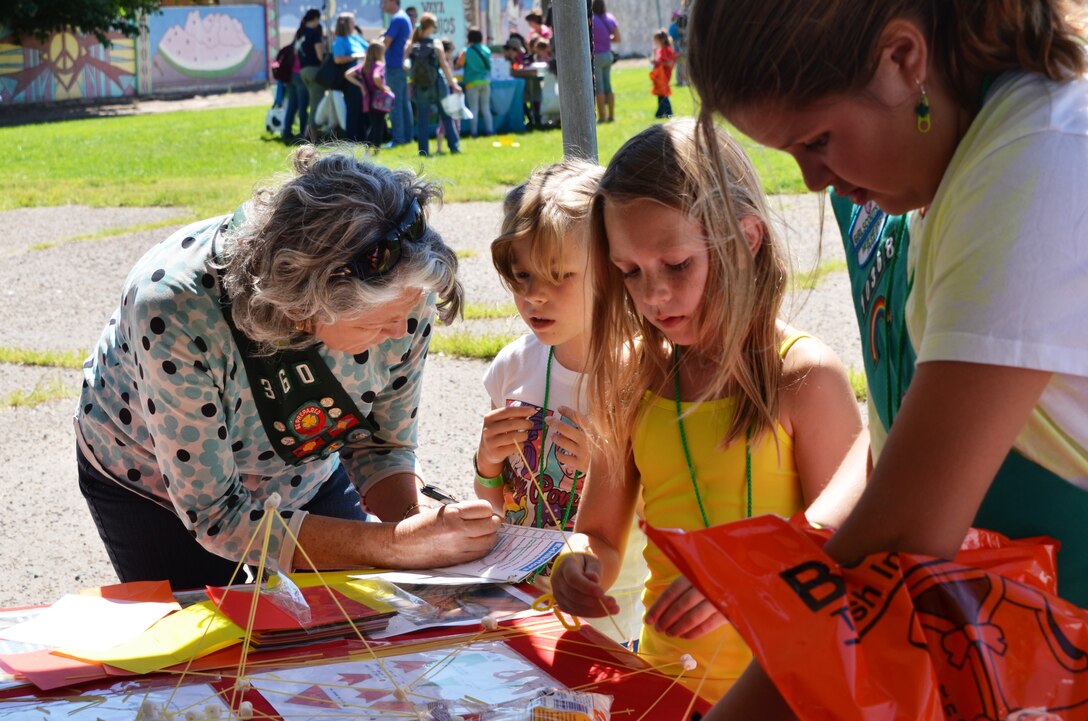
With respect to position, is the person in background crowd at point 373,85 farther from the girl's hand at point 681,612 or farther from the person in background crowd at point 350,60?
the girl's hand at point 681,612

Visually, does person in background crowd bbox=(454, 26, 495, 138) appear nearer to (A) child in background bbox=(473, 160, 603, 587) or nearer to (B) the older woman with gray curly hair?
(A) child in background bbox=(473, 160, 603, 587)

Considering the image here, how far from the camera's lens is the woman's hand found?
5.95 feet

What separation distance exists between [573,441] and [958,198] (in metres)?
1.31

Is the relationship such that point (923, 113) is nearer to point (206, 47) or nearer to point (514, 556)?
point (514, 556)

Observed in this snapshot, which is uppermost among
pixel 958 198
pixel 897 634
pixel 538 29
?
pixel 538 29

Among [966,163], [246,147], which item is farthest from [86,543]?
[246,147]

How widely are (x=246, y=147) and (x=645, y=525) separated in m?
13.2

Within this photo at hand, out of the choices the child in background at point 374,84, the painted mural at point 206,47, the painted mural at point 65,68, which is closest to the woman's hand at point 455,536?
the child in background at point 374,84

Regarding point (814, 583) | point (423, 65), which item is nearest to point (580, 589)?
point (814, 583)

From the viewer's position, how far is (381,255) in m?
1.92

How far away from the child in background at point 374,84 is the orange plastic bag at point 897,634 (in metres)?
12.4

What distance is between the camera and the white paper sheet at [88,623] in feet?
5.05

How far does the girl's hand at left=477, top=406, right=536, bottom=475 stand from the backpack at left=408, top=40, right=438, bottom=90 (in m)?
10.6

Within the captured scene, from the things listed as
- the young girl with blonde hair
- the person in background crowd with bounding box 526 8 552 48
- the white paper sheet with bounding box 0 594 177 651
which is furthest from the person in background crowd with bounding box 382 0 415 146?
the young girl with blonde hair
